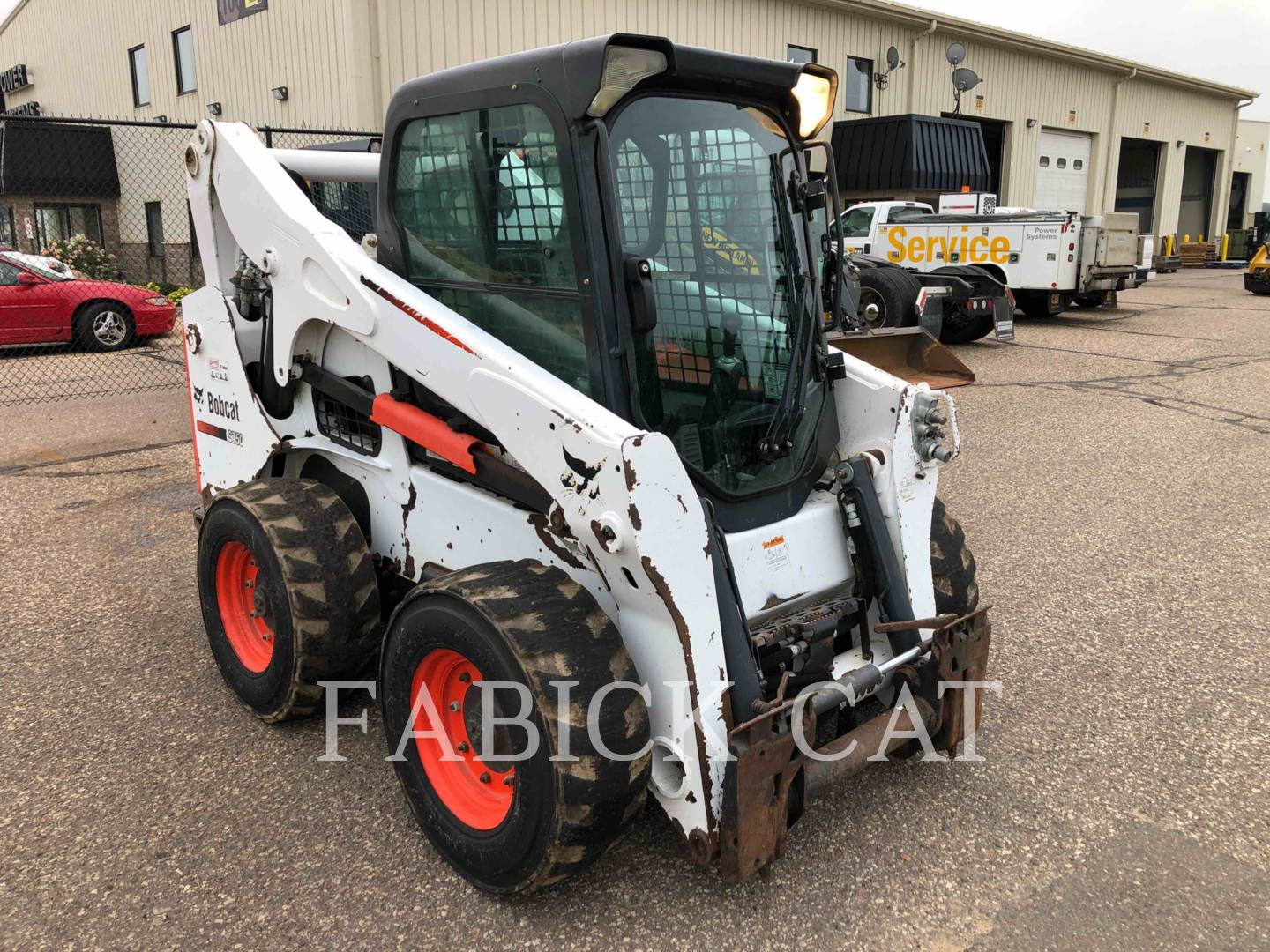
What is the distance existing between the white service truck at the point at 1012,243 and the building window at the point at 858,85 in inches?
268

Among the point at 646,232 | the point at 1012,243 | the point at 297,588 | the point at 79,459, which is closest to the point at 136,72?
the point at 79,459

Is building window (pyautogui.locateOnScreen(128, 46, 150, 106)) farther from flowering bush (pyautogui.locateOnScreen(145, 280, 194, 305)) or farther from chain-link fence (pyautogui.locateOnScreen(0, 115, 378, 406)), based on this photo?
flowering bush (pyautogui.locateOnScreen(145, 280, 194, 305))

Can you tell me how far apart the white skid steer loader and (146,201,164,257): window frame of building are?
19322 mm

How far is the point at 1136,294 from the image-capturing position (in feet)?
75.7

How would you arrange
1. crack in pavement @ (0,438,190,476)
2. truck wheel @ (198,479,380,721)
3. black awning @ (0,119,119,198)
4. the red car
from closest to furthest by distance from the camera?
truck wheel @ (198,479,380,721), crack in pavement @ (0,438,190,476), the red car, black awning @ (0,119,119,198)

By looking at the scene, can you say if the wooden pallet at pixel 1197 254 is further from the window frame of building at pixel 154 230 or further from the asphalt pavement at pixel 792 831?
the asphalt pavement at pixel 792 831

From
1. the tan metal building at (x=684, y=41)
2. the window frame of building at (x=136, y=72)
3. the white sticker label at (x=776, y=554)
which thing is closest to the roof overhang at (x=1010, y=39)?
the tan metal building at (x=684, y=41)

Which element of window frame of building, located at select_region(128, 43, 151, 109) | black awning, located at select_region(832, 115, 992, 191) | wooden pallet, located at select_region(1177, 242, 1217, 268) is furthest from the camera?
wooden pallet, located at select_region(1177, 242, 1217, 268)

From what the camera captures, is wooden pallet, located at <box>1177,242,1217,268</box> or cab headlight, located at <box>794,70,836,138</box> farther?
wooden pallet, located at <box>1177,242,1217,268</box>

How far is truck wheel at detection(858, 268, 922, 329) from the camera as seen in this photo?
1274 cm

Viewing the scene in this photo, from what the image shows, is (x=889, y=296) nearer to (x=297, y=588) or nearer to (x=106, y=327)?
(x=106, y=327)

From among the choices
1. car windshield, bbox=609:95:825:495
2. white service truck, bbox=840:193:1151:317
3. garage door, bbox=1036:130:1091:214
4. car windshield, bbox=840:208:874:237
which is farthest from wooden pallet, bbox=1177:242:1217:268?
car windshield, bbox=609:95:825:495

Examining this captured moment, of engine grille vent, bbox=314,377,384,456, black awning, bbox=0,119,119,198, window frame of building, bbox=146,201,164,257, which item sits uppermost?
black awning, bbox=0,119,119,198

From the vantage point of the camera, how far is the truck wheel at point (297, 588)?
344 centimetres
